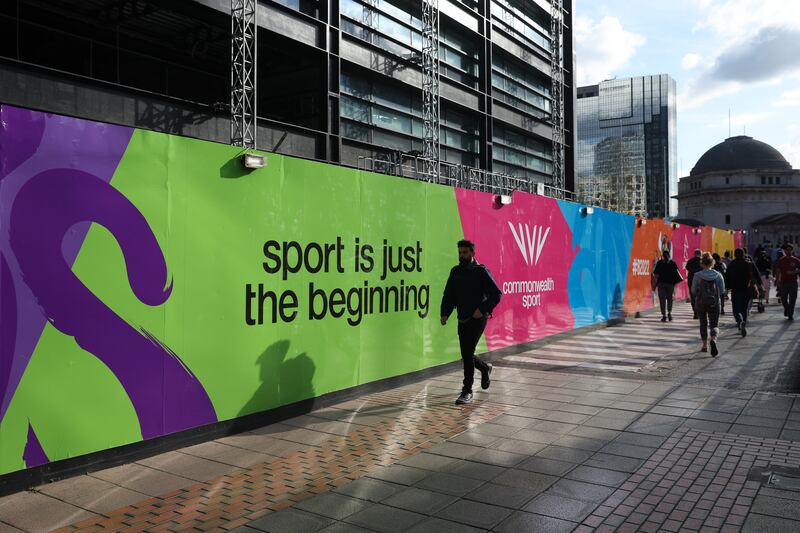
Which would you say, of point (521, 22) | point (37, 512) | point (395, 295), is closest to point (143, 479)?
point (37, 512)

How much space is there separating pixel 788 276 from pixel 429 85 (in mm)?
20445

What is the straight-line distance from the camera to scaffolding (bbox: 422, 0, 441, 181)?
31.9 m

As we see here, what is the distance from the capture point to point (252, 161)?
6656 millimetres

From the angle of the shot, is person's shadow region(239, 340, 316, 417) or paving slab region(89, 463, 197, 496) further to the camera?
person's shadow region(239, 340, 316, 417)

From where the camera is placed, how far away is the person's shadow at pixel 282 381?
6.91 m

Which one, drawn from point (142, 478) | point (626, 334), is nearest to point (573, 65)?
point (626, 334)

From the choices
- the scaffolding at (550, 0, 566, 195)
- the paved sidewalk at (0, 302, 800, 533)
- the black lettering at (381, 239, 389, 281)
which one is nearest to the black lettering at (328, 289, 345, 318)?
the black lettering at (381, 239, 389, 281)

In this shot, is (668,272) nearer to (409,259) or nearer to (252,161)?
(409,259)

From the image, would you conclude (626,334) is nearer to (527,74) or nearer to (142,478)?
(142,478)

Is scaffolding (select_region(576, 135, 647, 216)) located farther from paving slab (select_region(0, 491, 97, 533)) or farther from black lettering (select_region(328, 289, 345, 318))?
paving slab (select_region(0, 491, 97, 533))

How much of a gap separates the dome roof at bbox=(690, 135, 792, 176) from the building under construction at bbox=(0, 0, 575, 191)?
3134 inches

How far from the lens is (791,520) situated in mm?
4262

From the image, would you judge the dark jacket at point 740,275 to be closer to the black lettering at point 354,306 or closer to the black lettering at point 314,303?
the black lettering at point 354,306

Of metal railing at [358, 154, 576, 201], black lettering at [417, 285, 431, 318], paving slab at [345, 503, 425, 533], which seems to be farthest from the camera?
metal railing at [358, 154, 576, 201]
